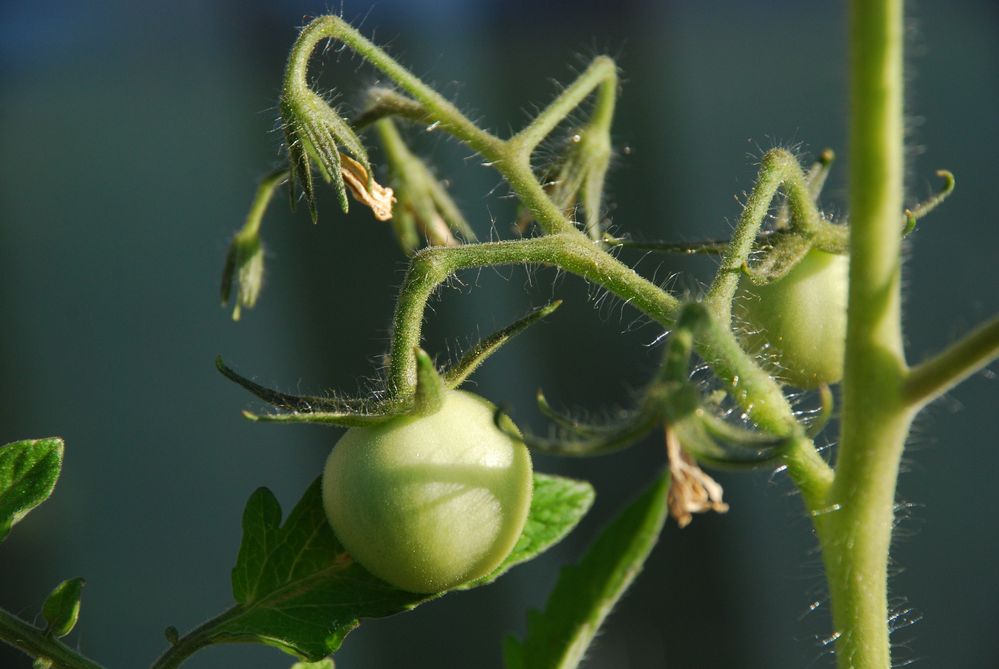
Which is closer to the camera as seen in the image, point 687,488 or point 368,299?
point 687,488

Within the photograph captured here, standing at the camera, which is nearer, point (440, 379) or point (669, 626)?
point (440, 379)

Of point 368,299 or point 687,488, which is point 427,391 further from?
point 368,299

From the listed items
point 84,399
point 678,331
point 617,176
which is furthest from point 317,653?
point 84,399

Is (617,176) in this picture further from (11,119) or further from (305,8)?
(11,119)

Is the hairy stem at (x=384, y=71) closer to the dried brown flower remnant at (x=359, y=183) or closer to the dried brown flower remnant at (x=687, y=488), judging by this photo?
the dried brown flower remnant at (x=359, y=183)

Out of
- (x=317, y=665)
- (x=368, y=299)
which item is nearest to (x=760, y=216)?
→ (x=317, y=665)

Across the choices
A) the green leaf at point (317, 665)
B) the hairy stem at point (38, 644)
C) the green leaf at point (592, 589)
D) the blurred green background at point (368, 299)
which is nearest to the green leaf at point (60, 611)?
the hairy stem at point (38, 644)
